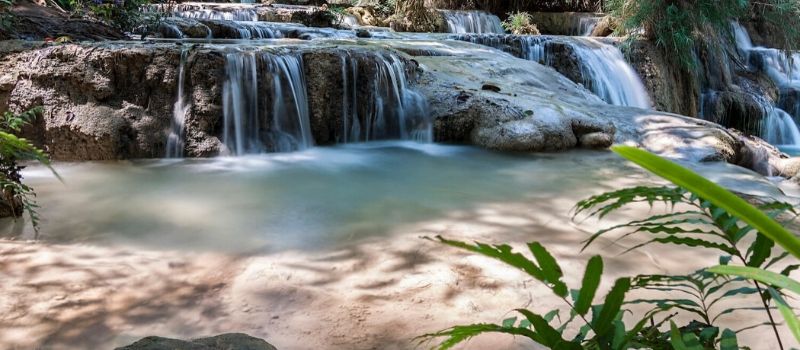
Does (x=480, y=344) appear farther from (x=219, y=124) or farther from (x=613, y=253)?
(x=219, y=124)

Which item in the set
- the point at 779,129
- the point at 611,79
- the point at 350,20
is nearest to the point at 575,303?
the point at 611,79

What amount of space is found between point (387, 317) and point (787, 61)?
13.0m

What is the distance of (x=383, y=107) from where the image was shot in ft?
20.1

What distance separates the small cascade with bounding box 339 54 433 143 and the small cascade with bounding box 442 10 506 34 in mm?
7066

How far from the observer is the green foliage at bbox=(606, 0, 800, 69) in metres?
9.30

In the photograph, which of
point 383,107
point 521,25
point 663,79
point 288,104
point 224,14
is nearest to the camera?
point 288,104

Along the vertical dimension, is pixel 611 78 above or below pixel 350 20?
below

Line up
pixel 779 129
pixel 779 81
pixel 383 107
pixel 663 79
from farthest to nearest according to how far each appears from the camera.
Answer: pixel 779 81
pixel 779 129
pixel 663 79
pixel 383 107

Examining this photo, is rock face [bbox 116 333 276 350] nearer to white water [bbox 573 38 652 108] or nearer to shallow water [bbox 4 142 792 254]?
shallow water [bbox 4 142 792 254]

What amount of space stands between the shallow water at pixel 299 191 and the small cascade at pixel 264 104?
0.91 ft

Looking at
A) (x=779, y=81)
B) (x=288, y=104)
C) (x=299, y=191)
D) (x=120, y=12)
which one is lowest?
(x=299, y=191)

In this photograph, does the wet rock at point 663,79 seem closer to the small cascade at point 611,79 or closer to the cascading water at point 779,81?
the small cascade at point 611,79

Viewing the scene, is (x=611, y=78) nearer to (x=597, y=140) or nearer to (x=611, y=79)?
(x=611, y=79)

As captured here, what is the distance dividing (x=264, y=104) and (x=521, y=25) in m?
8.99
